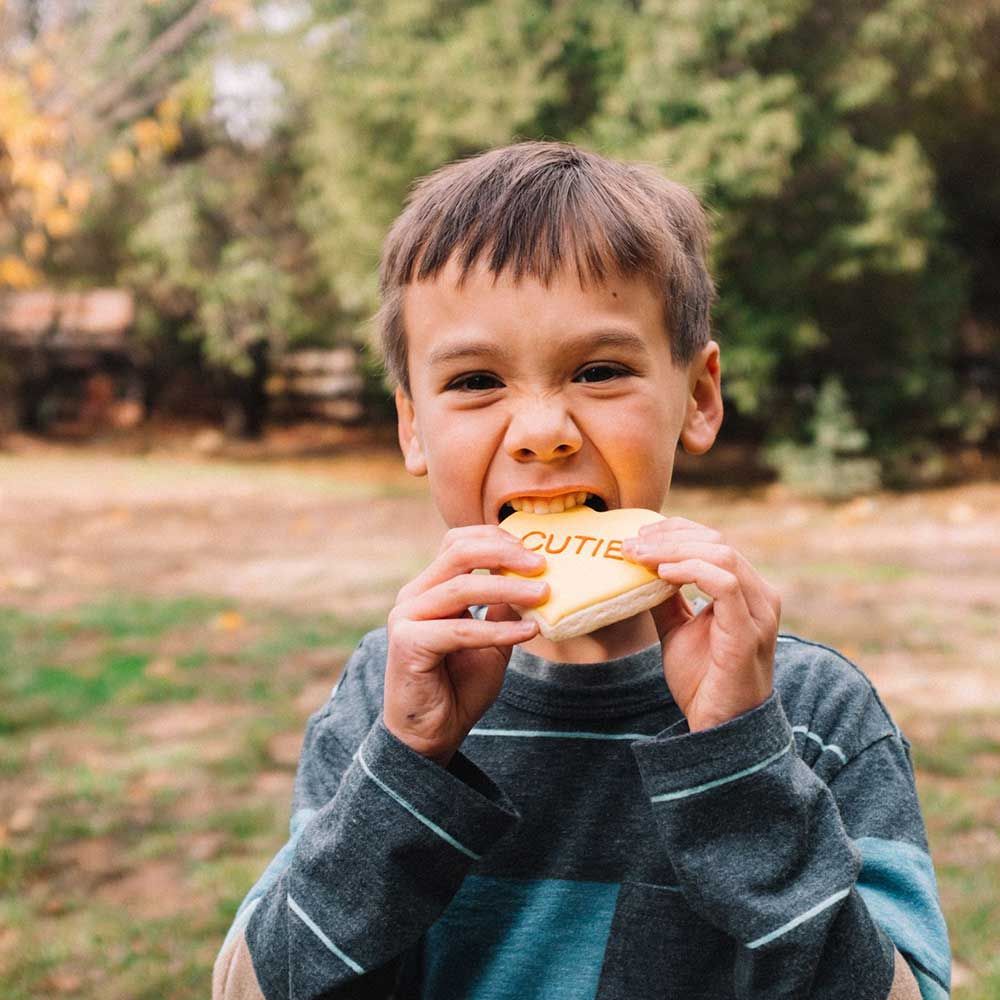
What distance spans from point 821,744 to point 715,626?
1.05 ft

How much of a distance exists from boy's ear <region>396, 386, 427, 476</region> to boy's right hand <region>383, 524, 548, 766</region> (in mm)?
377

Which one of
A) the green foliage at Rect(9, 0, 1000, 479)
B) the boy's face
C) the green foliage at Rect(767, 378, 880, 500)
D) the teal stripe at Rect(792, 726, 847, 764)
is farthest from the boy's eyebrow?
the green foliage at Rect(767, 378, 880, 500)

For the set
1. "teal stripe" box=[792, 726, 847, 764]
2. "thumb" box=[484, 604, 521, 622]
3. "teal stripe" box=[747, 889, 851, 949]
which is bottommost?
"teal stripe" box=[747, 889, 851, 949]

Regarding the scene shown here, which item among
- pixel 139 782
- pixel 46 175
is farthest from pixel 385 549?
pixel 139 782

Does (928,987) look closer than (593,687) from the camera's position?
Yes

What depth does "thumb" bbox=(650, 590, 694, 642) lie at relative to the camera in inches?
58.7

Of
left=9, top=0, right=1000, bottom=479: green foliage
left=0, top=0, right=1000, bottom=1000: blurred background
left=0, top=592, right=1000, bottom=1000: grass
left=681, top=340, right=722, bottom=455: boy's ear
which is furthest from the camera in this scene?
left=9, top=0, right=1000, bottom=479: green foliage

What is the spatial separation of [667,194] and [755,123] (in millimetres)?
7724

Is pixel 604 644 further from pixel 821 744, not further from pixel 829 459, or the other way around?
pixel 829 459

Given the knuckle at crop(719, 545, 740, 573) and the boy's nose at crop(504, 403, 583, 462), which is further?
the boy's nose at crop(504, 403, 583, 462)

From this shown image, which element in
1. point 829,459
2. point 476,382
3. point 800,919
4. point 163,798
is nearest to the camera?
point 800,919

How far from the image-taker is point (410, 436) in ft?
6.15

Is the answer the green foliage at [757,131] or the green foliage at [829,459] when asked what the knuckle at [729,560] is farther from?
the green foliage at [829,459]

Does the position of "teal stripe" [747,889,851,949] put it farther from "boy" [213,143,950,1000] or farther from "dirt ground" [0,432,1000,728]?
"dirt ground" [0,432,1000,728]
